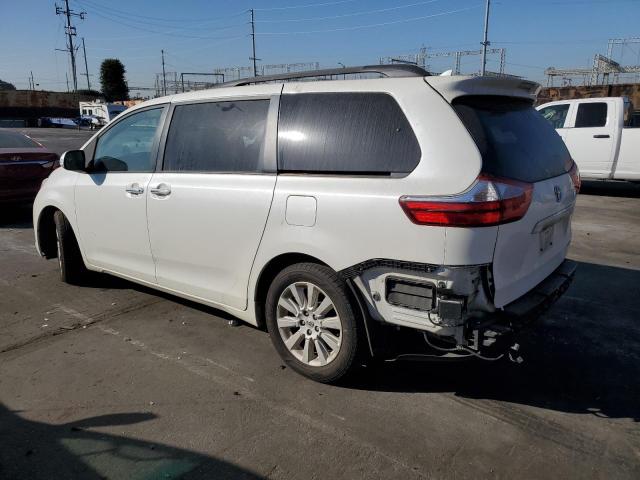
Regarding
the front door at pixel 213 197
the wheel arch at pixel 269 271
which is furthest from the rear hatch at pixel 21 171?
the wheel arch at pixel 269 271

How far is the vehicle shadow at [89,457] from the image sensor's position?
254cm

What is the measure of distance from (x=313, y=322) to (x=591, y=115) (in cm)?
1074

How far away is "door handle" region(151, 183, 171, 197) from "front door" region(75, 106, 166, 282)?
0.47 feet

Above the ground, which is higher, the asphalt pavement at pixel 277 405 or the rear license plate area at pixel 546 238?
the rear license plate area at pixel 546 238

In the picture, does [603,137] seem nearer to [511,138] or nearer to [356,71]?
[511,138]

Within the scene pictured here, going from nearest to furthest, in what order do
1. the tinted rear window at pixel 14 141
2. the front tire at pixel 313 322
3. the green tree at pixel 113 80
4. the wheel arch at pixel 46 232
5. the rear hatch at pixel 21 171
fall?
the front tire at pixel 313 322 < the wheel arch at pixel 46 232 < the rear hatch at pixel 21 171 < the tinted rear window at pixel 14 141 < the green tree at pixel 113 80

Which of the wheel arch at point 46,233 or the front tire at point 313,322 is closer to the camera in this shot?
the front tire at point 313,322

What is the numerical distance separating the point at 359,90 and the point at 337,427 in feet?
6.64

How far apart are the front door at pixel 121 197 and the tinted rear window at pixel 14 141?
5.48 meters

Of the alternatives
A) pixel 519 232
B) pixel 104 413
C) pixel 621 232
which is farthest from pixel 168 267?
pixel 621 232

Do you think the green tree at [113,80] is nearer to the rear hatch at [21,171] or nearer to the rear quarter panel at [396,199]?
the rear hatch at [21,171]

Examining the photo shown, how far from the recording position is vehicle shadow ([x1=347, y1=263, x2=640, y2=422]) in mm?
3182

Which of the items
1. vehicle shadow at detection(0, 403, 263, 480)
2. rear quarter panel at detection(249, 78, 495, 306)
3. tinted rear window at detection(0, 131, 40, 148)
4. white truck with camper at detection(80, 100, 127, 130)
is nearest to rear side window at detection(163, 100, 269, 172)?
rear quarter panel at detection(249, 78, 495, 306)

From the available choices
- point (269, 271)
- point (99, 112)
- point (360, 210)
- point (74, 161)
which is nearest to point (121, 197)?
point (74, 161)
